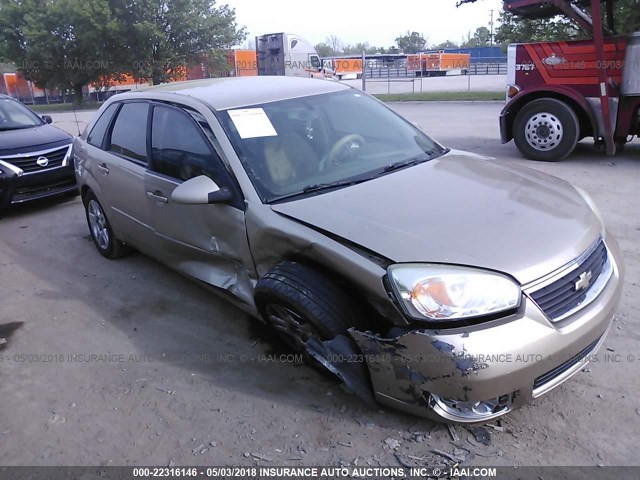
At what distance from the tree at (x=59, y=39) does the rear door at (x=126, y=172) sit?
1121 inches

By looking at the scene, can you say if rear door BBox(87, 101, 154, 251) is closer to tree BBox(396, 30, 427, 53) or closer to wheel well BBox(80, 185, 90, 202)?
wheel well BBox(80, 185, 90, 202)

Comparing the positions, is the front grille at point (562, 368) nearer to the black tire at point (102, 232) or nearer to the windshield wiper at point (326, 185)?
the windshield wiper at point (326, 185)

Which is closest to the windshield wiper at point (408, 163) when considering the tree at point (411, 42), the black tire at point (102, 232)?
the black tire at point (102, 232)

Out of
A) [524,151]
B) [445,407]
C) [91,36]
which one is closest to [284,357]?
[445,407]

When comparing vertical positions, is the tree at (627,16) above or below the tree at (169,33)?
below

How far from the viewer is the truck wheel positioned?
25.1 ft

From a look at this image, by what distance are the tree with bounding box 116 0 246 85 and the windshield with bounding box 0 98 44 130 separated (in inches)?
939

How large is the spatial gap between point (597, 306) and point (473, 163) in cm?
140

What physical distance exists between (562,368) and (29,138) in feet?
23.7

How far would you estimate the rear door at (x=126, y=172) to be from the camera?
4.11 m

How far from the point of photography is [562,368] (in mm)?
2461

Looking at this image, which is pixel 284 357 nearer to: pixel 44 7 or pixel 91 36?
pixel 91 36

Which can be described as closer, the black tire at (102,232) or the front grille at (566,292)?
the front grille at (566,292)

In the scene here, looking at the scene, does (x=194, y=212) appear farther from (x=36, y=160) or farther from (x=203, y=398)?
(x=36, y=160)
